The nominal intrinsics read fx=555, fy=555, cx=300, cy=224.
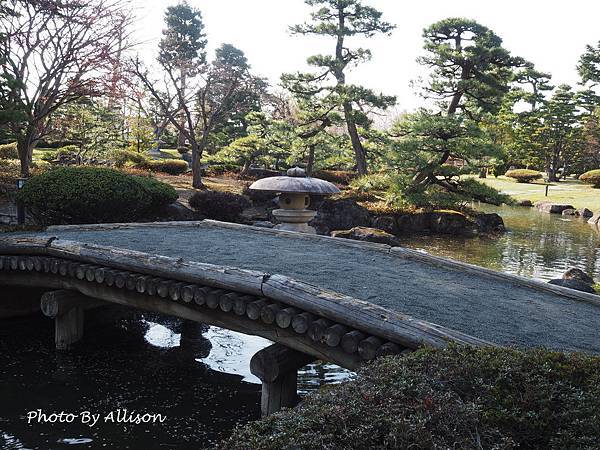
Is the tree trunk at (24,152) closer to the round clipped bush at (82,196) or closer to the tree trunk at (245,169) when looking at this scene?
the round clipped bush at (82,196)

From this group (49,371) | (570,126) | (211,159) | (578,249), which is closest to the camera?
(49,371)

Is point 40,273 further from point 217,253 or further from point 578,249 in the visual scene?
point 578,249

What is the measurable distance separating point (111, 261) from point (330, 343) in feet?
9.74

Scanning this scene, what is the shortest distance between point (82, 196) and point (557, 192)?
29519 millimetres

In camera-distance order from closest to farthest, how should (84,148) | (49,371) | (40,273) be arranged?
(49,371)
(40,273)
(84,148)

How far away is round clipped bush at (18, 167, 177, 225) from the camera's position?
1005 centimetres

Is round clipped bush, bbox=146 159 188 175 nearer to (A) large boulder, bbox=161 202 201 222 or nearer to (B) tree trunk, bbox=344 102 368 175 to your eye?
(B) tree trunk, bbox=344 102 368 175

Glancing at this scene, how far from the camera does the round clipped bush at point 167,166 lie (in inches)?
1003

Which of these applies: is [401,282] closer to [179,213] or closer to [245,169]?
[179,213]

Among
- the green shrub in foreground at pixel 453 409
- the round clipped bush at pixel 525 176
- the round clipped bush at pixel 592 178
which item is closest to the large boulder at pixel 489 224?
the green shrub in foreground at pixel 453 409

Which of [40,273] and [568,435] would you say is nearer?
[568,435]

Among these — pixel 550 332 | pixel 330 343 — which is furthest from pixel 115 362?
pixel 550 332

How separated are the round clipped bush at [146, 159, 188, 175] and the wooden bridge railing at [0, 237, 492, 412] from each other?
18.4 metres

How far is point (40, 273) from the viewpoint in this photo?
287 inches
